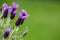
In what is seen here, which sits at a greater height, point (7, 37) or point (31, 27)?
point (7, 37)

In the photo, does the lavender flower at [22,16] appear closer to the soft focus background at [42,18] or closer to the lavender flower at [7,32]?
the lavender flower at [7,32]

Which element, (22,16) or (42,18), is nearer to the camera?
(22,16)

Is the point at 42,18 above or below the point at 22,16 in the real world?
below

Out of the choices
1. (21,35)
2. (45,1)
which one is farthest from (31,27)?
(21,35)

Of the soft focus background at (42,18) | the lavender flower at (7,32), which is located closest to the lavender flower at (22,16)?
the lavender flower at (7,32)

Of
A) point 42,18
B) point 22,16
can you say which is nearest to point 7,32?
point 22,16

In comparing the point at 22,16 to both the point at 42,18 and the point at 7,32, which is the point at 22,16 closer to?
the point at 7,32

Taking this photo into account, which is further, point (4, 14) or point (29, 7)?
point (29, 7)

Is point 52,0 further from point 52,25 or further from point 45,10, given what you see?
point 52,25
